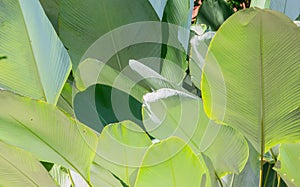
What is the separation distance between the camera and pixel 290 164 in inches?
14.3

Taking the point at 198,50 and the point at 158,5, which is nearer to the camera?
the point at 198,50

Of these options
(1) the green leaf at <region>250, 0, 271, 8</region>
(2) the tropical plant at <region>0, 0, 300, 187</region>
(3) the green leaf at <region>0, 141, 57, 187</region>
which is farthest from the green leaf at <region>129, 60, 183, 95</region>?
(1) the green leaf at <region>250, 0, 271, 8</region>

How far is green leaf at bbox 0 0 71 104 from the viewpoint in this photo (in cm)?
43

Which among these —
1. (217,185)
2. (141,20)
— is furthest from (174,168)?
(141,20)

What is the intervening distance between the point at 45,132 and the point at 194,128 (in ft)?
0.35

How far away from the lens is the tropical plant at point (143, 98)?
33cm

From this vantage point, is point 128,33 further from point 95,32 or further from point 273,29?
point 273,29

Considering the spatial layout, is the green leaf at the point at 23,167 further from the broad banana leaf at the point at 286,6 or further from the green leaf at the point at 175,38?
the broad banana leaf at the point at 286,6

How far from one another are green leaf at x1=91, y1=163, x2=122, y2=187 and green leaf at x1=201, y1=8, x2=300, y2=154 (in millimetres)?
97

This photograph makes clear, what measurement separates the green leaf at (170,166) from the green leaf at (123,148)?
0.02 metres

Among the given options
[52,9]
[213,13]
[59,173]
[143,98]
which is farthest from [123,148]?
[213,13]

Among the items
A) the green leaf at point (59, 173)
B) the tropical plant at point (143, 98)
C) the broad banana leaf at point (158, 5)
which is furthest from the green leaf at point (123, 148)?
the broad banana leaf at point (158, 5)

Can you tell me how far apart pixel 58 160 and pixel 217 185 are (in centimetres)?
12

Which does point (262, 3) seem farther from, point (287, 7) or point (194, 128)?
point (194, 128)
